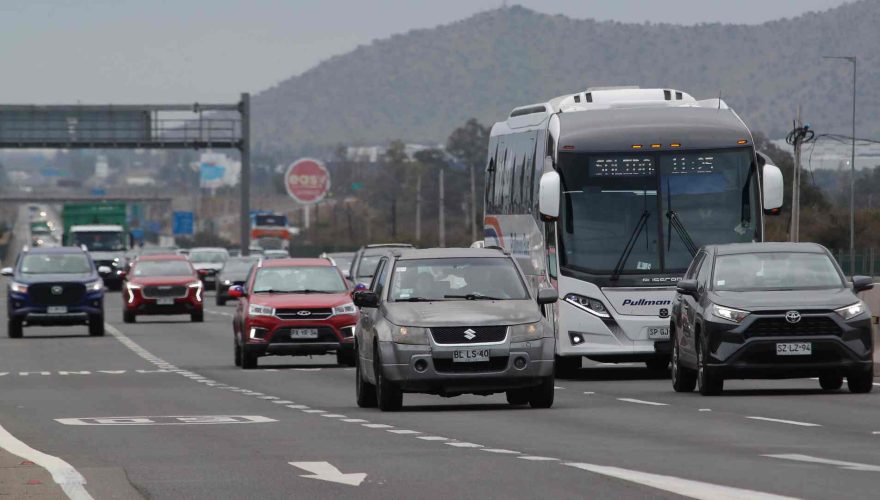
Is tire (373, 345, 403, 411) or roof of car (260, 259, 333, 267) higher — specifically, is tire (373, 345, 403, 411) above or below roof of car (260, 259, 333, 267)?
below

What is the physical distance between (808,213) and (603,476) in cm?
7985

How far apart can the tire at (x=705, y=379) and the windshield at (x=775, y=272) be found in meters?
0.72

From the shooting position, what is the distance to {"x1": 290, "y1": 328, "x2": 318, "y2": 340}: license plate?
31766 millimetres

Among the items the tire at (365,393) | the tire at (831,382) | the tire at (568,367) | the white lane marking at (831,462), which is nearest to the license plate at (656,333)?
the tire at (568,367)

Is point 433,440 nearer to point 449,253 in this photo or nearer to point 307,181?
point 449,253

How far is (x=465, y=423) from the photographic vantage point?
19.5 metres

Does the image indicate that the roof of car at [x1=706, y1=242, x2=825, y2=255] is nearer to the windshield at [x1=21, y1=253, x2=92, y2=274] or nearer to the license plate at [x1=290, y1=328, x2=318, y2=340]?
the license plate at [x1=290, y1=328, x2=318, y2=340]

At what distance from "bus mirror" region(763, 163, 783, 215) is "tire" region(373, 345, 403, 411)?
24.7ft

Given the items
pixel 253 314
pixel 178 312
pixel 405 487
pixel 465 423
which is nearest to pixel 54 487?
pixel 405 487

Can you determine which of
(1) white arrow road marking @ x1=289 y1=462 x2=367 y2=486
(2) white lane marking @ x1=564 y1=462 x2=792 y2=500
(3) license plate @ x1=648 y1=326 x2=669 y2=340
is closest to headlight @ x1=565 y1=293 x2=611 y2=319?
(3) license plate @ x1=648 y1=326 x2=669 y2=340

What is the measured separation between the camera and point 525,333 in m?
21.1

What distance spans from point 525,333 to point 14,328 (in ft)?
86.3

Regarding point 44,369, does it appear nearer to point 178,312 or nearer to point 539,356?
point 539,356

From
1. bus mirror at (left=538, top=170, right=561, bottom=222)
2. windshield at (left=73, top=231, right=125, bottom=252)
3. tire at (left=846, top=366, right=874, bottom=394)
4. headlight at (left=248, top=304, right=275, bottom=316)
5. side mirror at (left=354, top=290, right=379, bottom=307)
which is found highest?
bus mirror at (left=538, top=170, right=561, bottom=222)
